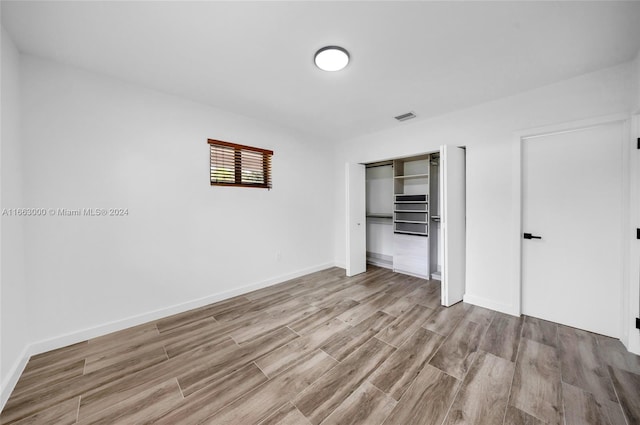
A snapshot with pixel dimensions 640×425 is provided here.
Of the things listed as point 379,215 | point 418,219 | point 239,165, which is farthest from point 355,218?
point 239,165

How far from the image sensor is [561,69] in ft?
7.41

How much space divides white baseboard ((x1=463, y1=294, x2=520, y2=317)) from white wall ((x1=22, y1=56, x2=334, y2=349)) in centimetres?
298

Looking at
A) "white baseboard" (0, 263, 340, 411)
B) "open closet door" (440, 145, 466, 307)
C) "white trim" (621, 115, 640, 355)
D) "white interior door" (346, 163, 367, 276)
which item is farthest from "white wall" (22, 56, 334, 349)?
"white trim" (621, 115, 640, 355)

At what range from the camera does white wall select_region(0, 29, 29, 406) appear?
A: 1682 mm

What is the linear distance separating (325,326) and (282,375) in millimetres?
814

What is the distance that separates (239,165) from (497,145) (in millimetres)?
3503

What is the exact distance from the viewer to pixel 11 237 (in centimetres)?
182

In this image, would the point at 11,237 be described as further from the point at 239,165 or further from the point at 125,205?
the point at 239,165

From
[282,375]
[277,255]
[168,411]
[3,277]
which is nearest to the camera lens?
[168,411]

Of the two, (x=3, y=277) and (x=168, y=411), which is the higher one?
(x=3, y=277)

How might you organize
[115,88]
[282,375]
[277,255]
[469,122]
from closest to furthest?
[282,375] → [115,88] → [469,122] → [277,255]

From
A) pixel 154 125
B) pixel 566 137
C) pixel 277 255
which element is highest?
pixel 154 125

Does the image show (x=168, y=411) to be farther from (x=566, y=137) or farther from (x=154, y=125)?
(x=566, y=137)

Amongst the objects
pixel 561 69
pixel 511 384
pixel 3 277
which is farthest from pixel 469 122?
pixel 3 277
